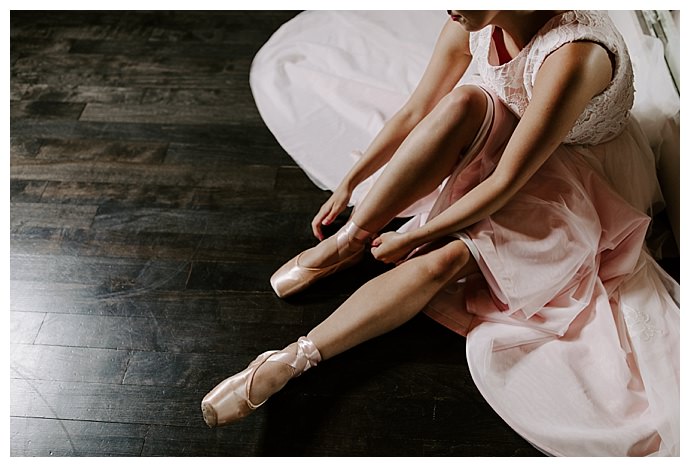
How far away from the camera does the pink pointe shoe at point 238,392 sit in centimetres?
134

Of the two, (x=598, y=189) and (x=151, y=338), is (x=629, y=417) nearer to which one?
(x=598, y=189)

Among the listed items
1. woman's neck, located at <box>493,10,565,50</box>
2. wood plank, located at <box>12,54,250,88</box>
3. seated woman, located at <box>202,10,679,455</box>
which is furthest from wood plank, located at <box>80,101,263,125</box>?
A: woman's neck, located at <box>493,10,565,50</box>

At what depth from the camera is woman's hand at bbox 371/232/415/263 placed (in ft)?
4.55

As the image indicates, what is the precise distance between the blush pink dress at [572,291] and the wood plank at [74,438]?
67 cm

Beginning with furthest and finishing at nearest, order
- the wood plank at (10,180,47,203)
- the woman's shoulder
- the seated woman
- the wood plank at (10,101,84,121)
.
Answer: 1. the wood plank at (10,101,84,121)
2. the wood plank at (10,180,47,203)
3. the seated woman
4. the woman's shoulder

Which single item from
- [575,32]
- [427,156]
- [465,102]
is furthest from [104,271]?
[575,32]

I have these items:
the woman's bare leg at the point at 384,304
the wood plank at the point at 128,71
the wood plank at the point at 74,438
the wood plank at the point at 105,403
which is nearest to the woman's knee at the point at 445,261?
the woman's bare leg at the point at 384,304

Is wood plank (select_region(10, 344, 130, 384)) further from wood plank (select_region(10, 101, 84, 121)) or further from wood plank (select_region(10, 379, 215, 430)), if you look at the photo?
wood plank (select_region(10, 101, 84, 121))

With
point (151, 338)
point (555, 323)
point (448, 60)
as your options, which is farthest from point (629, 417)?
point (151, 338)

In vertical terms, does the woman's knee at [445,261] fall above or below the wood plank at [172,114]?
above

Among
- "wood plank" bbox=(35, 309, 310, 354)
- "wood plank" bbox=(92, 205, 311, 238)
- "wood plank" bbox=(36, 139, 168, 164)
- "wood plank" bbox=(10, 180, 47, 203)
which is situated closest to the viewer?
"wood plank" bbox=(35, 309, 310, 354)

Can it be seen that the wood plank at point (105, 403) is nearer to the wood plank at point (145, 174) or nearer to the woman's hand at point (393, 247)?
the woman's hand at point (393, 247)

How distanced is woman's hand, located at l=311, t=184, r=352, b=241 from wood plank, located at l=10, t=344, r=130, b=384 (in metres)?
0.51

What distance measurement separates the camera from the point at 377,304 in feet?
4.59
